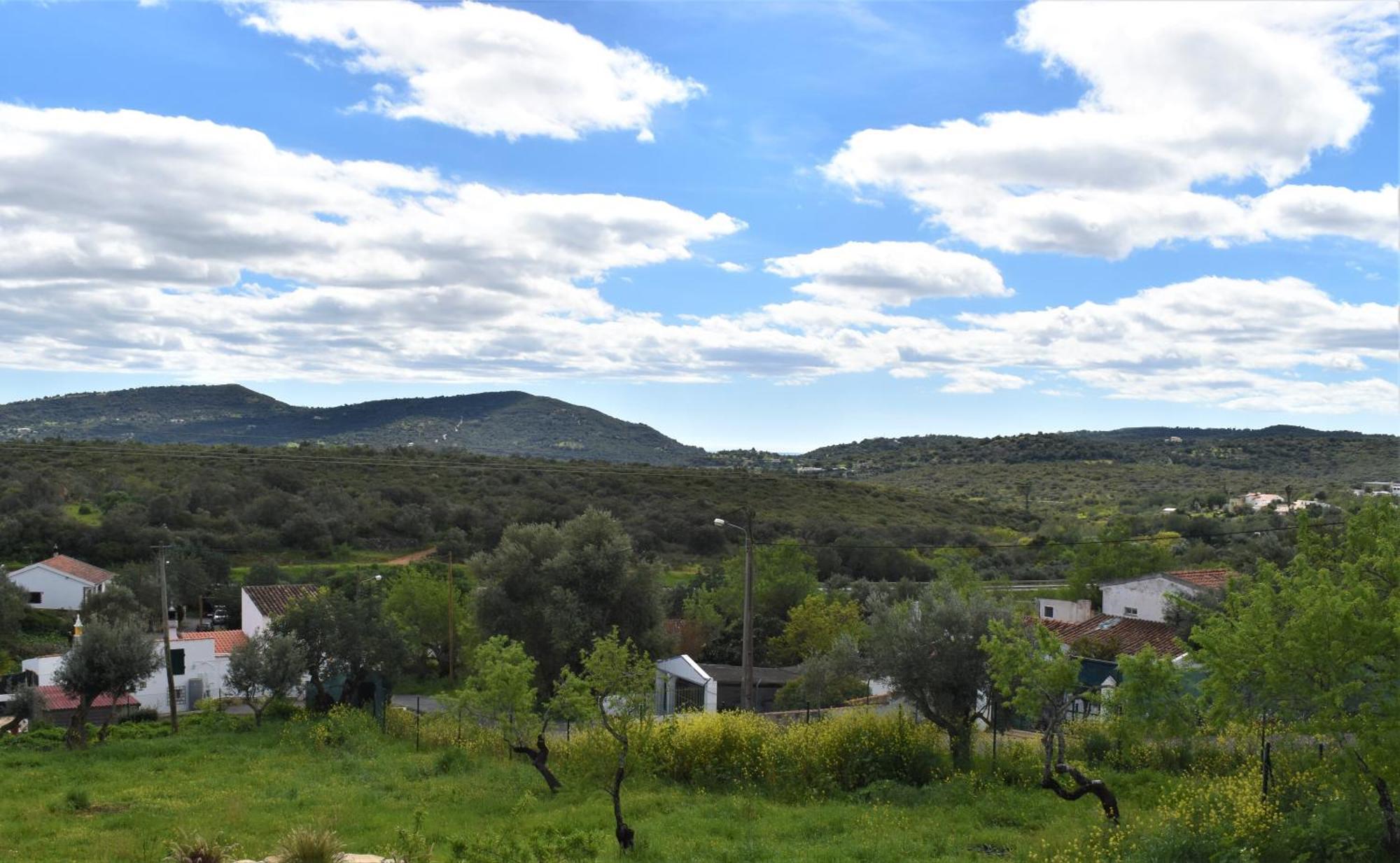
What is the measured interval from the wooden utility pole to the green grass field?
16016 mm

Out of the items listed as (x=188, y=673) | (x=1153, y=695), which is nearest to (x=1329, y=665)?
(x=1153, y=695)

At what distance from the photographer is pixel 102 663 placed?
28219 millimetres

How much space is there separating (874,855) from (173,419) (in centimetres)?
13561

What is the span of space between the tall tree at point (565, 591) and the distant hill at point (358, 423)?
85.7m

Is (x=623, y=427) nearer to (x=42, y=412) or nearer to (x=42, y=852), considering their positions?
(x=42, y=412)

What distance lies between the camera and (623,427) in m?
148

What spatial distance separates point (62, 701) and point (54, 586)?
18.8m

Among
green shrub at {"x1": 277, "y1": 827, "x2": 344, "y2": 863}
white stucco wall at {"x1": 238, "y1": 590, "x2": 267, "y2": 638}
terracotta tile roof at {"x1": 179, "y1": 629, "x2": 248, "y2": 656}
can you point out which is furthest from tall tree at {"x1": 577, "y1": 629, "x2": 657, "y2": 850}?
white stucco wall at {"x1": 238, "y1": 590, "x2": 267, "y2": 638}

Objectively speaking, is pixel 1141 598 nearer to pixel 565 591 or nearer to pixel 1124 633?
pixel 1124 633

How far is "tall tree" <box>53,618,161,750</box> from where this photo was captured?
92.5 ft

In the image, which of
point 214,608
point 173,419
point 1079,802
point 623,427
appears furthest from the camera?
point 623,427

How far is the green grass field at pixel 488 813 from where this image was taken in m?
14.8

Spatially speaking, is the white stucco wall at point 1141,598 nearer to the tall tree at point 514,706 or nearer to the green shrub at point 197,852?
the tall tree at point 514,706

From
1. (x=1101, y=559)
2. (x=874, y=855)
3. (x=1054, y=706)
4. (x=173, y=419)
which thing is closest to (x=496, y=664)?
(x=874, y=855)
